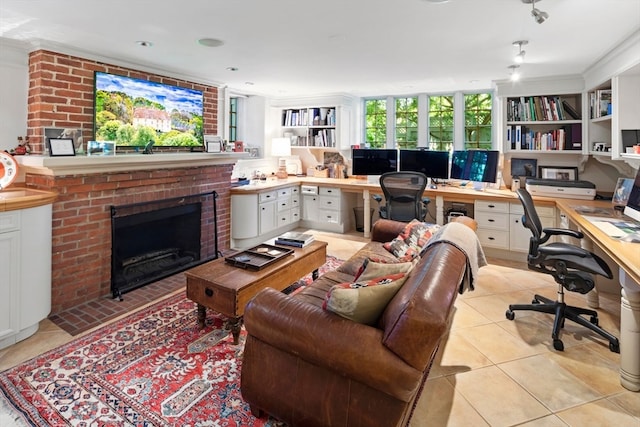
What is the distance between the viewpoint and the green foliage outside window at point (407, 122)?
222 inches

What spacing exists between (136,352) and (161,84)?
284cm

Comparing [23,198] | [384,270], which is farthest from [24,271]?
[384,270]

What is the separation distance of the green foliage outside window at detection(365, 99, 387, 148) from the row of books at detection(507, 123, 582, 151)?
6.41 ft

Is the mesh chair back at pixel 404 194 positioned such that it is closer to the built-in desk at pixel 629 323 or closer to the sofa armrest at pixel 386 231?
the sofa armrest at pixel 386 231

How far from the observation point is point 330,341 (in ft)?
4.82

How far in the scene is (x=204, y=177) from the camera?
428cm

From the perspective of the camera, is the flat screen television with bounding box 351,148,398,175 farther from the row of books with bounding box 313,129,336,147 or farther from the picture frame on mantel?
the picture frame on mantel

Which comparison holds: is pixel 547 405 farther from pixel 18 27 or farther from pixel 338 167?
pixel 338 167

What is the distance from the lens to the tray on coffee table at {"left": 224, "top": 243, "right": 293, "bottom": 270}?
271 cm

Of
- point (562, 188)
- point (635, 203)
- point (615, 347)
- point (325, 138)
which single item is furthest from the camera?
point (325, 138)

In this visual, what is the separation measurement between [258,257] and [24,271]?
1626 millimetres

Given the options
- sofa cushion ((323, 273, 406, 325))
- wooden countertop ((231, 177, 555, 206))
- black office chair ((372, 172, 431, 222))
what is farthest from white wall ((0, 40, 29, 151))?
black office chair ((372, 172, 431, 222))

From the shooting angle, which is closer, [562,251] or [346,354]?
[346,354]

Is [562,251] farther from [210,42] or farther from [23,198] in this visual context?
[23,198]
